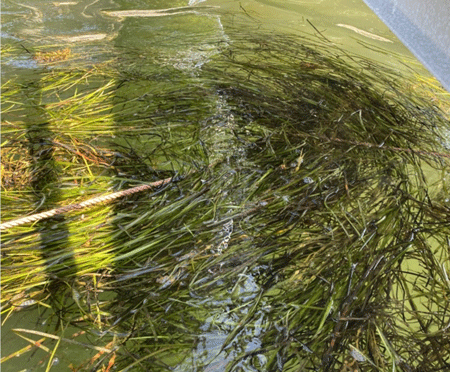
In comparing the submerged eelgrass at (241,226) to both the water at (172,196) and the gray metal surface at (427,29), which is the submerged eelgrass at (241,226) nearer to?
the water at (172,196)

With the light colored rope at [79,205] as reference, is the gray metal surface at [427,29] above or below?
above

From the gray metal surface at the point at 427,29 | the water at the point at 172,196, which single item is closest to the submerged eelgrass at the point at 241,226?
the water at the point at 172,196

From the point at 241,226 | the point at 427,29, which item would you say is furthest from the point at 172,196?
the point at 427,29

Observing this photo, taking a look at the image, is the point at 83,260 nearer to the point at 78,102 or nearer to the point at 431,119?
the point at 78,102

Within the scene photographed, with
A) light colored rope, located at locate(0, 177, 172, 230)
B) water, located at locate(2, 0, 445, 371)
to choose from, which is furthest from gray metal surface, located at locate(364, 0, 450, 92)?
light colored rope, located at locate(0, 177, 172, 230)

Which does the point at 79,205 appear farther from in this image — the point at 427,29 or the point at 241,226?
the point at 427,29

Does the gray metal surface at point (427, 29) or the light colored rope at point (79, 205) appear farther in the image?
the gray metal surface at point (427, 29)

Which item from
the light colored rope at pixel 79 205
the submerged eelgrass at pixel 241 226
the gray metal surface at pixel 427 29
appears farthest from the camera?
the gray metal surface at pixel 427 29
